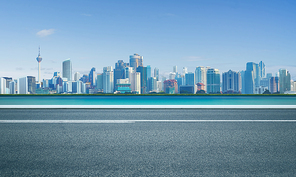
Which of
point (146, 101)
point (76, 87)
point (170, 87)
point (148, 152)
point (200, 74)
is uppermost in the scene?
point (200, 74)

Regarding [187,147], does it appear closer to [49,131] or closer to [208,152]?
[208,152]

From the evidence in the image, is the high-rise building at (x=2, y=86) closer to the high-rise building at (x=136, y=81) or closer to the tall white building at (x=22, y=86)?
the tall white building at (x=22, y=86)

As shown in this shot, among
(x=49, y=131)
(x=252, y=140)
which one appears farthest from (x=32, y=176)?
(x=252, y=140)

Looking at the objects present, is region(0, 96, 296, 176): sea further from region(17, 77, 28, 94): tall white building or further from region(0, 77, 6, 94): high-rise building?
region(0, 77, 6, 94): high-rise building

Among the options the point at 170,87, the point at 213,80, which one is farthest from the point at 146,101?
the point at 213,80

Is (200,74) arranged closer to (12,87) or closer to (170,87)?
(170,87)

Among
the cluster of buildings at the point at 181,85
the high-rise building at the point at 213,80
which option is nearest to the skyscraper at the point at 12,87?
the cluster of buildings at the point at 181,85
